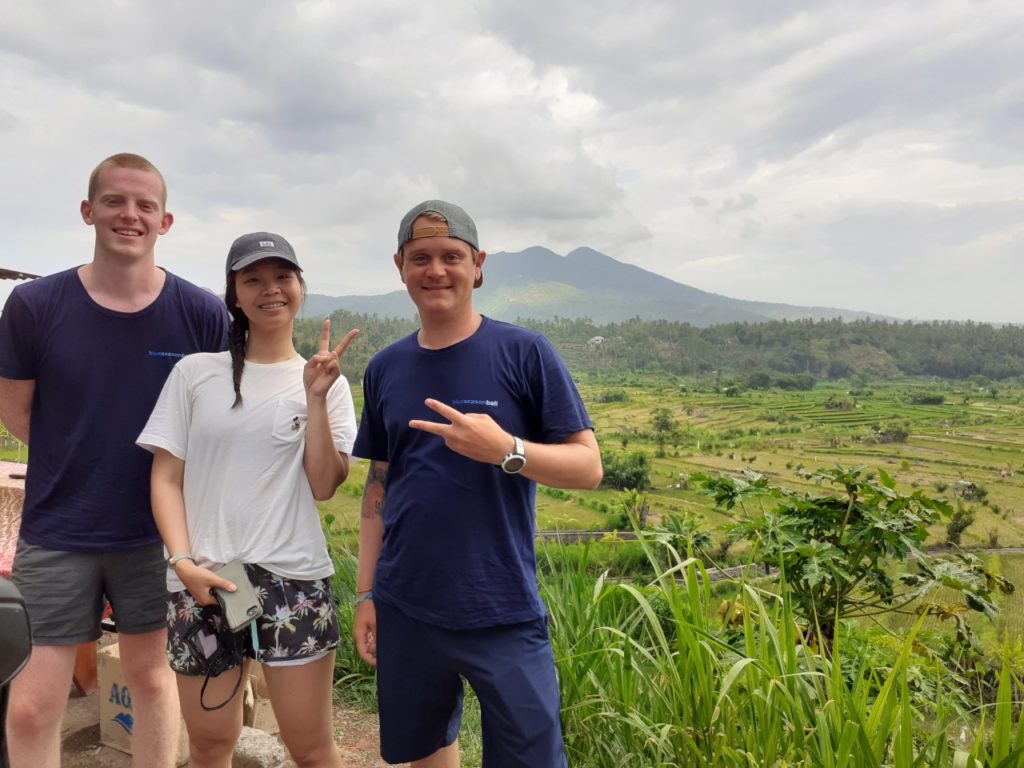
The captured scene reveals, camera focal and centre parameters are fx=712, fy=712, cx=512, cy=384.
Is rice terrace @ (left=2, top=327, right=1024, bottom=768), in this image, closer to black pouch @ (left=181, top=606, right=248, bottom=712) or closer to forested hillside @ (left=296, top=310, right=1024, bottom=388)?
black pouch @ (left=181, top=606, right=248, bottom=712)

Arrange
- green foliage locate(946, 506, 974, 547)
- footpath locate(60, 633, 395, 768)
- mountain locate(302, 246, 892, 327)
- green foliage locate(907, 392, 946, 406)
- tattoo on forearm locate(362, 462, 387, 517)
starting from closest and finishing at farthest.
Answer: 1. tattoo on forearm locate(362, 462, 387, 517)
2. footpath locate(60, 633, 395, 768)
3. green foliage locate(946, 506, 974, 547)
4. green foliage locate(907, 392, 946, 406)
5. mountain locate(302, 246, 892, 327)

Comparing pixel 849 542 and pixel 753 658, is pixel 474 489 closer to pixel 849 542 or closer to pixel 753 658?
pixel 753 658

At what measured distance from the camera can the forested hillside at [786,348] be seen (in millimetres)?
31906

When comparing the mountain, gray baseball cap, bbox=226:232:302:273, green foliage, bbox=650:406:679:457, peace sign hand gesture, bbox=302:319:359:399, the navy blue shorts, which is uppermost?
the mountain

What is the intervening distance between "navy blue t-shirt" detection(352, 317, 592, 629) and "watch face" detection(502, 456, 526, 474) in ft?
0.47

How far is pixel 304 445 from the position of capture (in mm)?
1730

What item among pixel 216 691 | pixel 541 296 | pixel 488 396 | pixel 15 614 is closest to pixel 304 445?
pixel 488 396

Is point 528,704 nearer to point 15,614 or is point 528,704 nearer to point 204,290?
point 15,614

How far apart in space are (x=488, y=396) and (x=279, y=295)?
0.61 m

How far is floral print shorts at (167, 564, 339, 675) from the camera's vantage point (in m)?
1.66

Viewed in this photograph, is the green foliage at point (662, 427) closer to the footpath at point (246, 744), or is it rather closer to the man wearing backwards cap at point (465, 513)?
the footpath at point (246, 744)

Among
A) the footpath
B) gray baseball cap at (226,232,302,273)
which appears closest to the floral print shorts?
gray baseball cap at (226,232,302,273)

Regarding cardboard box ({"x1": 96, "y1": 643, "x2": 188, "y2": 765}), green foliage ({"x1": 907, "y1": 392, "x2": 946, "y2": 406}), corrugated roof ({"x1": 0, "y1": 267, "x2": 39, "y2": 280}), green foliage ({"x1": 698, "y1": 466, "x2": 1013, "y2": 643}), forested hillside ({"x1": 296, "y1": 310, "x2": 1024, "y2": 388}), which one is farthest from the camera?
forested hillside ({"x1": 296, "y1": 310, "x2": 1024, "y2": 388})

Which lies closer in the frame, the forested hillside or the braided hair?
the braided hair
